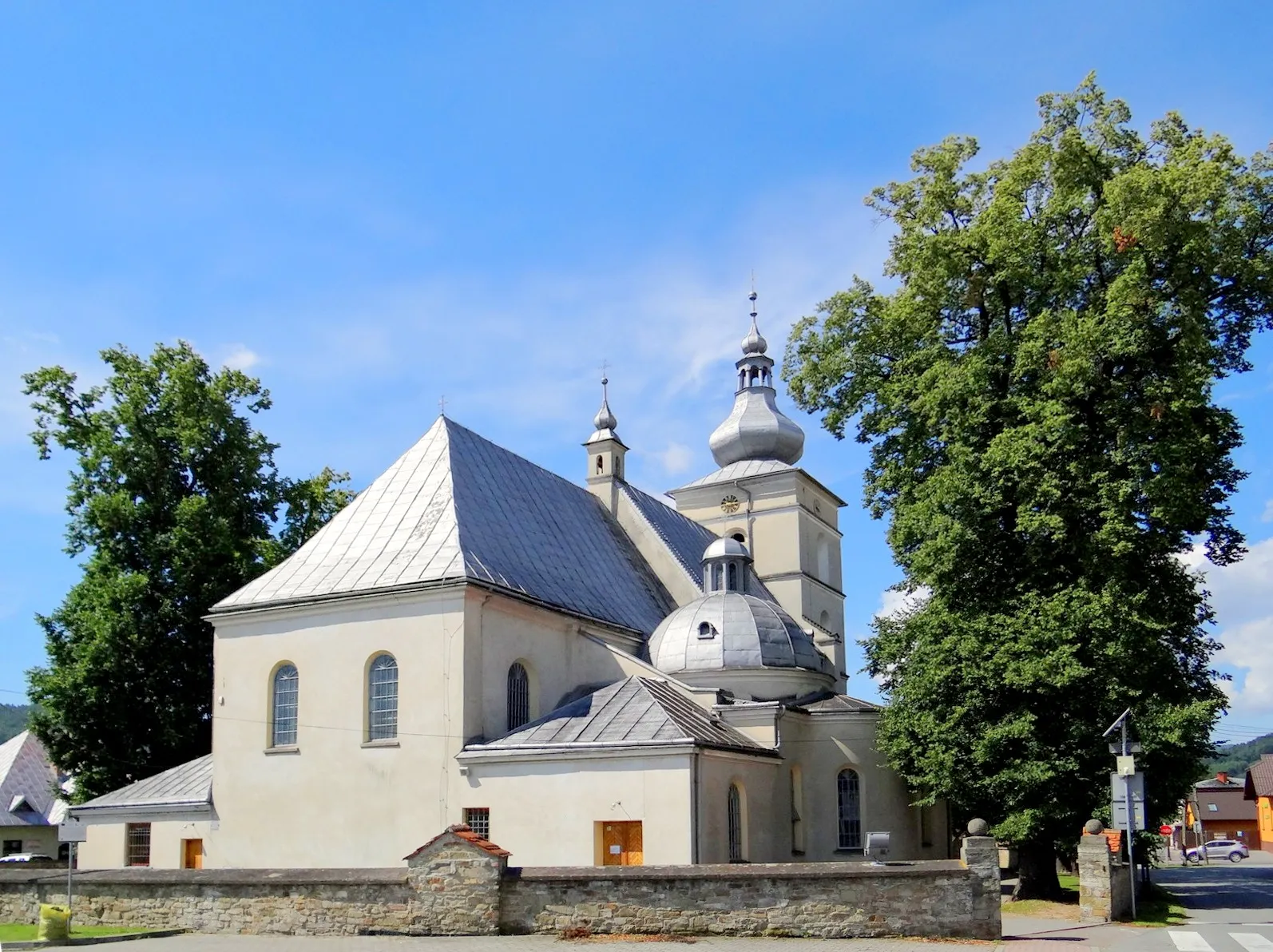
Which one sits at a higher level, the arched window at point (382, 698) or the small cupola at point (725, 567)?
the small cupola at point (725, 567)

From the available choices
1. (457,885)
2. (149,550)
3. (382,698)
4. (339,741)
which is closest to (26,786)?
(149,550)

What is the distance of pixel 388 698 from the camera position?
2703cm

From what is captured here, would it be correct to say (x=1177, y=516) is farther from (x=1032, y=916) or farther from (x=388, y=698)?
(x=388, y=698)

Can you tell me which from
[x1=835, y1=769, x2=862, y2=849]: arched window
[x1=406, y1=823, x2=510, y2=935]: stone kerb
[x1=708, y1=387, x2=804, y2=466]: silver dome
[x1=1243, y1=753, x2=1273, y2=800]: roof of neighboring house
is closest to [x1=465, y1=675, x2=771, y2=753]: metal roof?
[x1=835, y1=769, x2=862, y2=849]: arched window

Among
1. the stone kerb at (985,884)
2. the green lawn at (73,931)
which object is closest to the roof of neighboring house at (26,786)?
the green lawn at (73,931)

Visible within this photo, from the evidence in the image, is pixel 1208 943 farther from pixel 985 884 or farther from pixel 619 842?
pixel 619 842

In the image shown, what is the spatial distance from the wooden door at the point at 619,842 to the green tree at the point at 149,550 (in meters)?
15.2

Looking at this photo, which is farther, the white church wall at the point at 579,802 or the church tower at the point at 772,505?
the church tower at the point at 772,505

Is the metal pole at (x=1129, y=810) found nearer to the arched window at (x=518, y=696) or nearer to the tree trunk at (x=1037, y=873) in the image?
the tree trunk at (x=1037, y=873)

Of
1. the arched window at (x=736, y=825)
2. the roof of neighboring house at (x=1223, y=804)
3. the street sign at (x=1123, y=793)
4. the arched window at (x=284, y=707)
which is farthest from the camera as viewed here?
the roof of neighboring house at (x=1223, y=804)

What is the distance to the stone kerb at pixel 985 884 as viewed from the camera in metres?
17.1

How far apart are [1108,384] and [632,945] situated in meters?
15.9

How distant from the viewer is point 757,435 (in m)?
46.6

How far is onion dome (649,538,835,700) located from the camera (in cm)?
3103
